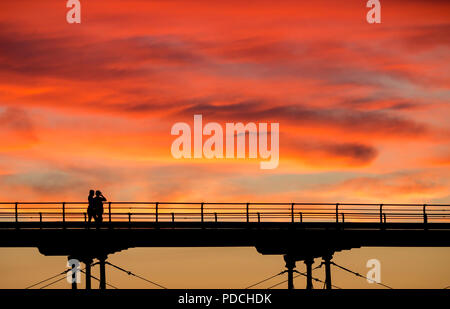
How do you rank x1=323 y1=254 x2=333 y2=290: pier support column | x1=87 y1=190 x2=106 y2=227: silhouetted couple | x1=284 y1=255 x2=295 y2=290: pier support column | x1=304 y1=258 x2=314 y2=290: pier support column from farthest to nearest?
x1=284 y1=255 x2=295 y2=290: pier support column → x1=304 y1=258 x2=314 y2=290: pier support column → x1=323 y1=254 x2=333 y2=290: pier support column → x1=87 y1=190 x2=106 y2=227: silhouetted couple

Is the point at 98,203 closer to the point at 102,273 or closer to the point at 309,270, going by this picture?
the point at 102,273

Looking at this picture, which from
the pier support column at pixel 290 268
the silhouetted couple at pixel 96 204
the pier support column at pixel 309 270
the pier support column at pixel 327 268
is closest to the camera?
the silhouetted couple at pixel 96 204

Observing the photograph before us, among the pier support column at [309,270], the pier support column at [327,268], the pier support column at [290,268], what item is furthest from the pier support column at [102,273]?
the pier support column at [327,268]

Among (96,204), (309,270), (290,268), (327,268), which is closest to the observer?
(96,204)

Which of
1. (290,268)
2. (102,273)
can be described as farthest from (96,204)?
(290,268)

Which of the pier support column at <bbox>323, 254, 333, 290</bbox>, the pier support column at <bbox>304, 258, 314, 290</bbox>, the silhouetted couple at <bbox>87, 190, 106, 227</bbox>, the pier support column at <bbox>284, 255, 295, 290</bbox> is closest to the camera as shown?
the silhouetted couple at <bbox>87, 190, 106, 227</bbox>

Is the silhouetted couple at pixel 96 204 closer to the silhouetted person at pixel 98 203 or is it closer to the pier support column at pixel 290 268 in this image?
the silhouetted person at pixel 98 203

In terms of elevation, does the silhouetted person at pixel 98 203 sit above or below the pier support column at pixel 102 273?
above

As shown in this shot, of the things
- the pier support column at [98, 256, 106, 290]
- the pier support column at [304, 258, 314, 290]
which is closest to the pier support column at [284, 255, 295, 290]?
the pier support column at [304, 258, 314, 290]

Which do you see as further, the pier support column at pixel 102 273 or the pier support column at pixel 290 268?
the pier support column at pixel 290 268

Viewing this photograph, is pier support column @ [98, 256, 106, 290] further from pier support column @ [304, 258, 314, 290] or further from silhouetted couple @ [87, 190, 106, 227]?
pier support column @ [304, 258, 314, 290]

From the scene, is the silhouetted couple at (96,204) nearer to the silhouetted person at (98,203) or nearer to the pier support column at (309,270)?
the silhouetted person at (98,203)

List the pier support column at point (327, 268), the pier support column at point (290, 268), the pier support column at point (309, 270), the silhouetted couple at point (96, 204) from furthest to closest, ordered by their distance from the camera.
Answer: the pier support column at point (290, 268)
the pier support column at point (309, 270)
the pier support column at point (327, 268)
the silhouetted couple at point (96, 204)
